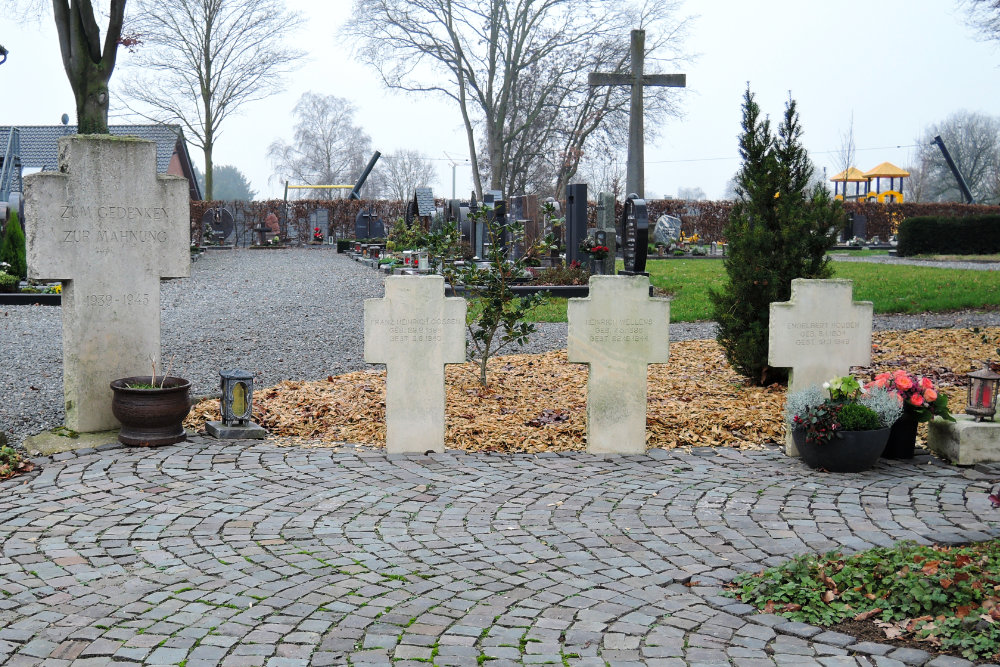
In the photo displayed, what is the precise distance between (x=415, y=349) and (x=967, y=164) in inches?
2981

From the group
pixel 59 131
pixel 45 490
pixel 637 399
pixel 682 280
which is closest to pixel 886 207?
pixel 682 280

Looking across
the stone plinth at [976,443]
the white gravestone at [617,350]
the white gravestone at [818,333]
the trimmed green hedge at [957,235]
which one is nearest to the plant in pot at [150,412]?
the white gravestone at [617,350]

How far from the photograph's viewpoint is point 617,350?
6578 millimetres

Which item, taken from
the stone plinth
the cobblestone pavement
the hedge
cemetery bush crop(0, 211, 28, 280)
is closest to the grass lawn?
the stone plinth

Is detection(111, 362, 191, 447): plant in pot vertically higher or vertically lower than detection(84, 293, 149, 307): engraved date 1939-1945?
lower

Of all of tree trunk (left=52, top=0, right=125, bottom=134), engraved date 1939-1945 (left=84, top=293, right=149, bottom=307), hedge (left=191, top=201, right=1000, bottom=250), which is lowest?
engraved date 1939-1945 (left=84, top=293, right=149, bottom=307)

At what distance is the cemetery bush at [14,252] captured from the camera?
17266 mm

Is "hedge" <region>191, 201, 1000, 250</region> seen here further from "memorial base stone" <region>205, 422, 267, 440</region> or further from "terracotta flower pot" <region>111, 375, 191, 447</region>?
"terracotta flower pot" <region>111, 375, 191, 447</region>

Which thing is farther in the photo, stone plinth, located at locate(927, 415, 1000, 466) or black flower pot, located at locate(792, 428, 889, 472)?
stone plinth, located at locate(927, 415, 1000, 466)

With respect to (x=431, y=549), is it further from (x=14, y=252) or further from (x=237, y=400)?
(x=14, y=252)

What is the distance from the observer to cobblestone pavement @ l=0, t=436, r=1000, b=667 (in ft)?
11.4

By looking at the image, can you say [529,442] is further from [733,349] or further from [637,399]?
[733,349]

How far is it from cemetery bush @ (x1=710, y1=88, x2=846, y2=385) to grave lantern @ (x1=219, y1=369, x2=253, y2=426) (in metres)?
4.33

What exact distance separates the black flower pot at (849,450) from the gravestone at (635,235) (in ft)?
33.3
